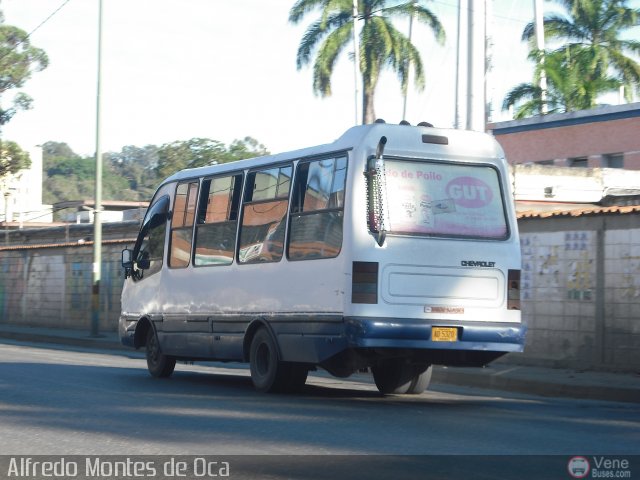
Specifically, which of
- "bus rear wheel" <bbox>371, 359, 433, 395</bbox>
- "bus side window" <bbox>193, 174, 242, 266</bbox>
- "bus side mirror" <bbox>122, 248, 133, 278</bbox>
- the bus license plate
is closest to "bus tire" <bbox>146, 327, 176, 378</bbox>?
"bus side mirror" <bbox>122, 248, 133, 278</bbox>

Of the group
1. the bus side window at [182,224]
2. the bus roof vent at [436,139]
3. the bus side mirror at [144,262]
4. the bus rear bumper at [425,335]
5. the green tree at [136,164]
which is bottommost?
the bus rear bumper at [425,335]

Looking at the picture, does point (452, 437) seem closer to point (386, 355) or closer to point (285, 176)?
point (386, 355)

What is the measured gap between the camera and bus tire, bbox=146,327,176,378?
16734 mm

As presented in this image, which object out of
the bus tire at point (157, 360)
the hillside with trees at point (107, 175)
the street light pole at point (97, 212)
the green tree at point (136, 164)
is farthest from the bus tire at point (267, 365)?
the green tree at point (136, 164)

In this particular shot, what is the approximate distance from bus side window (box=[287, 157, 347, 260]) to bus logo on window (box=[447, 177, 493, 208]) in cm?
132

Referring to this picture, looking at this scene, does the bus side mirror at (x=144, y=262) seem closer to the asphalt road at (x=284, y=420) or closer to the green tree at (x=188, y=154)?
the asphalt road at (x=284, y=420)

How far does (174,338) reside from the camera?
16406mm

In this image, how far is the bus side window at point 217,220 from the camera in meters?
15.2

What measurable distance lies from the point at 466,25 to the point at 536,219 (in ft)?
18.1

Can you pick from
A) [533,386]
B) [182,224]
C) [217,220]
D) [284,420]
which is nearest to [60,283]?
[182,224]

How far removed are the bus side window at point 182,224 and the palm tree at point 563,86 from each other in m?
34.9

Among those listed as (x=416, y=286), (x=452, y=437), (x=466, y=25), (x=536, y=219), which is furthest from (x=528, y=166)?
(x=452, y=437)

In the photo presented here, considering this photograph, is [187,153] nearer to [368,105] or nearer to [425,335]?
→ [368,105]

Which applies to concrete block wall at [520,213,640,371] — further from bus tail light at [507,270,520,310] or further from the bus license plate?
the bus license plate
